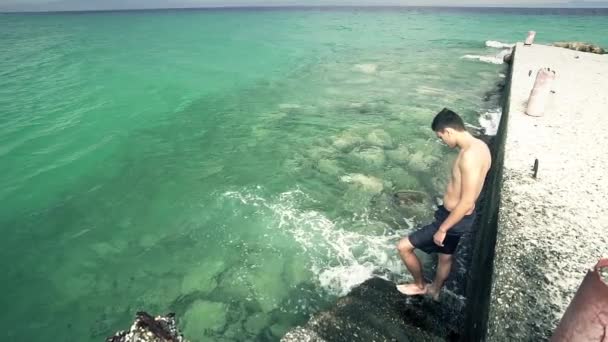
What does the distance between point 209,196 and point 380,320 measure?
5299 millimetres

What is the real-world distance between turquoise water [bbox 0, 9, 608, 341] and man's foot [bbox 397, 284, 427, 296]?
856 millimetres

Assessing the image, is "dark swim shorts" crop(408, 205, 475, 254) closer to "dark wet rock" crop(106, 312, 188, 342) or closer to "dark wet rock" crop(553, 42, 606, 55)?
"dark wet rock" crop(106, 312, 188, 342)

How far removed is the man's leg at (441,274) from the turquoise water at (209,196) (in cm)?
87

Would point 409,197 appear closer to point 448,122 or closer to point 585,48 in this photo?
point 448,122

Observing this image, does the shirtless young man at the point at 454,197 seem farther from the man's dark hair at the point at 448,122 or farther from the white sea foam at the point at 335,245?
the white sea foam at the point at 335,245

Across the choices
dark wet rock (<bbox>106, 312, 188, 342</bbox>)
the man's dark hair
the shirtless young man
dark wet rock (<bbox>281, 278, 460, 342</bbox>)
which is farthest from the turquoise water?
the man's dark hair

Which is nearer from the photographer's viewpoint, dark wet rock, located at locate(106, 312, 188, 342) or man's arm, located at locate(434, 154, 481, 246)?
dark wet rock, located at locate(106, 312, 188, 342)

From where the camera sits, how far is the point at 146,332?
2699 mm

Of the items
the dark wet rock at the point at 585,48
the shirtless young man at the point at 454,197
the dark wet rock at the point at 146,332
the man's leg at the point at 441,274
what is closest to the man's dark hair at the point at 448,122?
the shirtless young man at the point at 454,197

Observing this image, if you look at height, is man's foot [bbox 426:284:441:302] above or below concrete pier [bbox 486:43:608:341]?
below

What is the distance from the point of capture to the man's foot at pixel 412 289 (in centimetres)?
414

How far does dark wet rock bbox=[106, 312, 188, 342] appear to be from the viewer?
2660 millimetres

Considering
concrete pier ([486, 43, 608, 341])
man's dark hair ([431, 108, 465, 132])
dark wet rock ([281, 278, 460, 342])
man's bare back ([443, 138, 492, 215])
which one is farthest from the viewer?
dark wet rock ([281, 278, 460, 342])

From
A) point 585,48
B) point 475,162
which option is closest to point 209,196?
point 475,162
